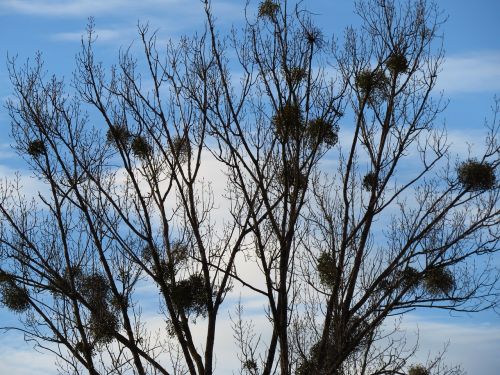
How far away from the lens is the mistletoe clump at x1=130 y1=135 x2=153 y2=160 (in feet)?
39.0

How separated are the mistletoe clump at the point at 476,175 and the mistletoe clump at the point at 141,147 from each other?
14.7ft

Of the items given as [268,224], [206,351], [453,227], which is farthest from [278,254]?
[453,227]

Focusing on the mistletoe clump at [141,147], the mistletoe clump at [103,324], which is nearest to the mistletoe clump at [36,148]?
the mistletoe clump at [141,147]

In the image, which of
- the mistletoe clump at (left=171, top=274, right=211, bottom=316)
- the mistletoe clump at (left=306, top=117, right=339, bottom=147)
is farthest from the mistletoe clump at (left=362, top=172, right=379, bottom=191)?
the mistletoe clump at (left=171, top=274, right=211, bottom=316)

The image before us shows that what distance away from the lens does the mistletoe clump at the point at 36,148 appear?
1237cm

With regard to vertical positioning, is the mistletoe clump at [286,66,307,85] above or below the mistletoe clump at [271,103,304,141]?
above

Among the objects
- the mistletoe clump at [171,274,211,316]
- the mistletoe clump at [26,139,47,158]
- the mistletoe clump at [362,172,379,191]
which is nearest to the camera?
the mistletoe clump at [171,274,211,316]

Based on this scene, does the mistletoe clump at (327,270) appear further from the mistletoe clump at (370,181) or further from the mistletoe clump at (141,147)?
the mistletoe clump at (141,147)

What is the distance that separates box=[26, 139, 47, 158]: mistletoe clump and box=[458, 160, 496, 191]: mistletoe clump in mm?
6139

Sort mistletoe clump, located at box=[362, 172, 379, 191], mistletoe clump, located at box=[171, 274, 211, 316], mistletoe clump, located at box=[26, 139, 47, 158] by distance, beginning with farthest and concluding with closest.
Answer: mistletoe clump, located at box=[26, 139, 47, 158] < mistletoe clump, located at box=[362, 172, 379, 191] < mistletoe clump, located at box=[171, 274, 211, 316]

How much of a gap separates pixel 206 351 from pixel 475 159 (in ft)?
15.3

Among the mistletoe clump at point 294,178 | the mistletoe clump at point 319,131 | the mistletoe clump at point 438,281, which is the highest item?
the mistletoe clump at point 319,131

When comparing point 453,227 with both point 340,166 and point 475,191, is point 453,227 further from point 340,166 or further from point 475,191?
point 340,166

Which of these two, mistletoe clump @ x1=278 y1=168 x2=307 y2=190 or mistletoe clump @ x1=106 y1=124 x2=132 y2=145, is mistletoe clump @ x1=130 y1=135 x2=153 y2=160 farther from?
mistletoe clump @ x1=278 y1=168 x2=307 y2=190
